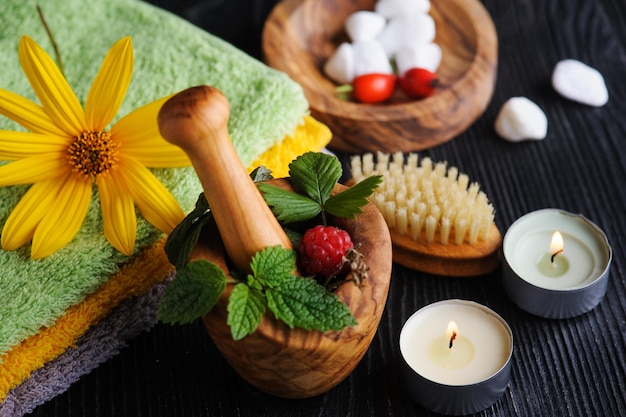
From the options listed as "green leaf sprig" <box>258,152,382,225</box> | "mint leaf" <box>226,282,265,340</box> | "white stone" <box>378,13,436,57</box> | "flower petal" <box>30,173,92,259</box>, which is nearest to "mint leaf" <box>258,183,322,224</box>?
"green leaf sprig" <box>258,152,382,225</box>

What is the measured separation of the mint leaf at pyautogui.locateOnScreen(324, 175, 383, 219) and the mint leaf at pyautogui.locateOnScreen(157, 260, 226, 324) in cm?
15

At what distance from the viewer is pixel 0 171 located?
2.88 feet

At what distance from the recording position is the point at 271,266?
0.79 meters

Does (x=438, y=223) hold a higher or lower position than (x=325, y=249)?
lower

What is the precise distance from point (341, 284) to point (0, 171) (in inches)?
15.2

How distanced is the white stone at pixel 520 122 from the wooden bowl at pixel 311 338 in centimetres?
40

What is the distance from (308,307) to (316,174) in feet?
0.55

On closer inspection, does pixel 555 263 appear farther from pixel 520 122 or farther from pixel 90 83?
pixel 90 83

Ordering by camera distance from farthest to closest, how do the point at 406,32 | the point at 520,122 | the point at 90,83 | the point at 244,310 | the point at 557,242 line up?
the point at 406,32
the point at 520,122
the point at 90,83
the point at 557,242
the point at 244,310

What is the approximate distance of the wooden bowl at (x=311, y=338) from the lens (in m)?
0.77

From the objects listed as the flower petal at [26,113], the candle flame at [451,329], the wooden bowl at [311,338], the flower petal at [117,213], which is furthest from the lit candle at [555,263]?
the flower petal at [26,113]

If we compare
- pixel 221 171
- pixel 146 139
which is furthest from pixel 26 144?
pixel 221 171

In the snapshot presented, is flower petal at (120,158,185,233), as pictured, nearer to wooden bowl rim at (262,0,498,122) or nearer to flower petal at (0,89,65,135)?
flower petal at (0,89,65,135)

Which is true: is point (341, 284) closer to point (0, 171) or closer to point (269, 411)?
point (269, 411)
